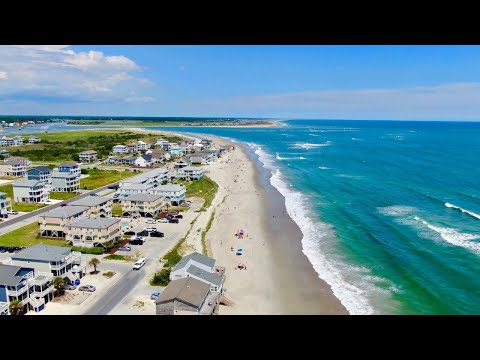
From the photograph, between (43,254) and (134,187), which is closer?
(43,254)

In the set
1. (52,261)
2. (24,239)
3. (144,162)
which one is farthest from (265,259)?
(144,162)

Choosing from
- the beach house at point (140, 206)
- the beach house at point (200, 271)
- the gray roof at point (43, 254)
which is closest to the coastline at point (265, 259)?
the beach house at point (200, 271)

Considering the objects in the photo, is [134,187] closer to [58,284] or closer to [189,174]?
[189,174]

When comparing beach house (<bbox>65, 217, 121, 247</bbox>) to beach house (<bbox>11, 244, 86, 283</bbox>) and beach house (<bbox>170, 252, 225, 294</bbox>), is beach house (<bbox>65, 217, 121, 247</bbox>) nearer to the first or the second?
beach house (<bbox>11, 244, 86, 283</bbox>)

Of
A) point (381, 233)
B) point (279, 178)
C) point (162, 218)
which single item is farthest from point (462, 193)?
point (162, 218)

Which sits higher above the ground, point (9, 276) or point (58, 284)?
point (9, 276)
